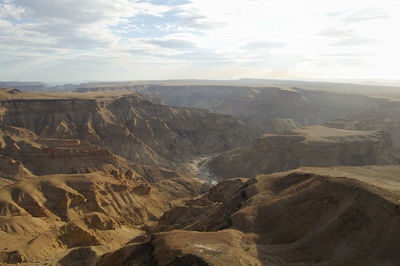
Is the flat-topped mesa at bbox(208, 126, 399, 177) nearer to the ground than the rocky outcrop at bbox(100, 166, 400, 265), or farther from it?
nearer to the ground

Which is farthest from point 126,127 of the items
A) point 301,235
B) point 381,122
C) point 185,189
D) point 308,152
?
point 301,235

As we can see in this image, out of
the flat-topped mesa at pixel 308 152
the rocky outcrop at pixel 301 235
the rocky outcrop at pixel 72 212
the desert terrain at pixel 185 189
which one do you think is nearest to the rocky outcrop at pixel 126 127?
the desert terrain at pixel 185 189

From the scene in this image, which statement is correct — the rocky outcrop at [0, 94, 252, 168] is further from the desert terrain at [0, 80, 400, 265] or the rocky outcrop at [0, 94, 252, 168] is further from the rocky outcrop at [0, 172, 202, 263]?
the rocky outcrop at [0, 172, 202, 263]

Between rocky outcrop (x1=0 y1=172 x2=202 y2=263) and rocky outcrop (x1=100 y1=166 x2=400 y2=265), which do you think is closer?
rocky outcrop (x1=100 y1=166 x2=400 y2=265)

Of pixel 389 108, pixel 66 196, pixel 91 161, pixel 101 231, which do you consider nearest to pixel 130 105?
pixel 91 161

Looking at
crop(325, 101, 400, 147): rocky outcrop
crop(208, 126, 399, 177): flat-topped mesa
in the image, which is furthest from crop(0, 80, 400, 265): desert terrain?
crop(325, 101, 400, 147): rocky outcrop

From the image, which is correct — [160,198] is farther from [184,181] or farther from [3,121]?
[3,121]

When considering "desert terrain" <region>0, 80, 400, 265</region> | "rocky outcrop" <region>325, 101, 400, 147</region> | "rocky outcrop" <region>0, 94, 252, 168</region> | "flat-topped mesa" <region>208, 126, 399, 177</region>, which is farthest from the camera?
"rocky outcrop" <region>325, 101, 400, 147</region>

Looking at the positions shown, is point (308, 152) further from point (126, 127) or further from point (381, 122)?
point (126, 127)
